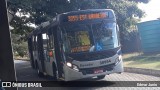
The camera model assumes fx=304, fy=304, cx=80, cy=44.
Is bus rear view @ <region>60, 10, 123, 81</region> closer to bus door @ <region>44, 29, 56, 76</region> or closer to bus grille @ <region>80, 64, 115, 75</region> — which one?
bus grille @ <region>80, 64, 115, 75</region>

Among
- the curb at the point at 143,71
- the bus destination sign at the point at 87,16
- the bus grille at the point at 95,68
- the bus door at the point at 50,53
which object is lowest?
Answer: the curb at the point at 143,71

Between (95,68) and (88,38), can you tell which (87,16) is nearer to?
(88,38)

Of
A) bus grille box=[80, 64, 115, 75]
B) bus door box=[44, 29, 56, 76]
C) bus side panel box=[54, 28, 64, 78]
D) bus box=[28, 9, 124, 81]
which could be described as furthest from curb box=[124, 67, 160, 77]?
bus door box=[44, 29, 56, 76]

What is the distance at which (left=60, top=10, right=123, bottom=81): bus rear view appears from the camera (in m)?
11.5

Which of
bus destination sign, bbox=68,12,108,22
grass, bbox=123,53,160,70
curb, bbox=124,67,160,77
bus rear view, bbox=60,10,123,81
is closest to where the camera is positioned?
bus rear view, bbox=60,10,123,81

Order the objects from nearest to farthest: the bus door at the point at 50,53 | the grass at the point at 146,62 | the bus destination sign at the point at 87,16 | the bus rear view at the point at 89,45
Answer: the bus rear view at the point at 89,45 → the bus destination sign at the point at 87,16 → the bus door at the point at 50,53 → the grass at the point at 146,62

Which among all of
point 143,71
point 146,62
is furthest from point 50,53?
point 146,62

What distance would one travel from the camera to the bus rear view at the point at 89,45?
1150 centimetres

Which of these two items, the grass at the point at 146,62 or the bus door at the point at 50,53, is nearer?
the bus door at the point at 50,53

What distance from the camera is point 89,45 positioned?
38.2 ft

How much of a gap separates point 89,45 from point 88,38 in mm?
276

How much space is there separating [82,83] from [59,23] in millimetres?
3055

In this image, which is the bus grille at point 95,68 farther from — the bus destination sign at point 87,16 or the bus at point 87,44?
the bus destination sign at point 87,16

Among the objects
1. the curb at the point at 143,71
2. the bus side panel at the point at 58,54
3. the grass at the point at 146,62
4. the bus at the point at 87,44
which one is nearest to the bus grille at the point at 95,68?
the bus at the point at 87,44
